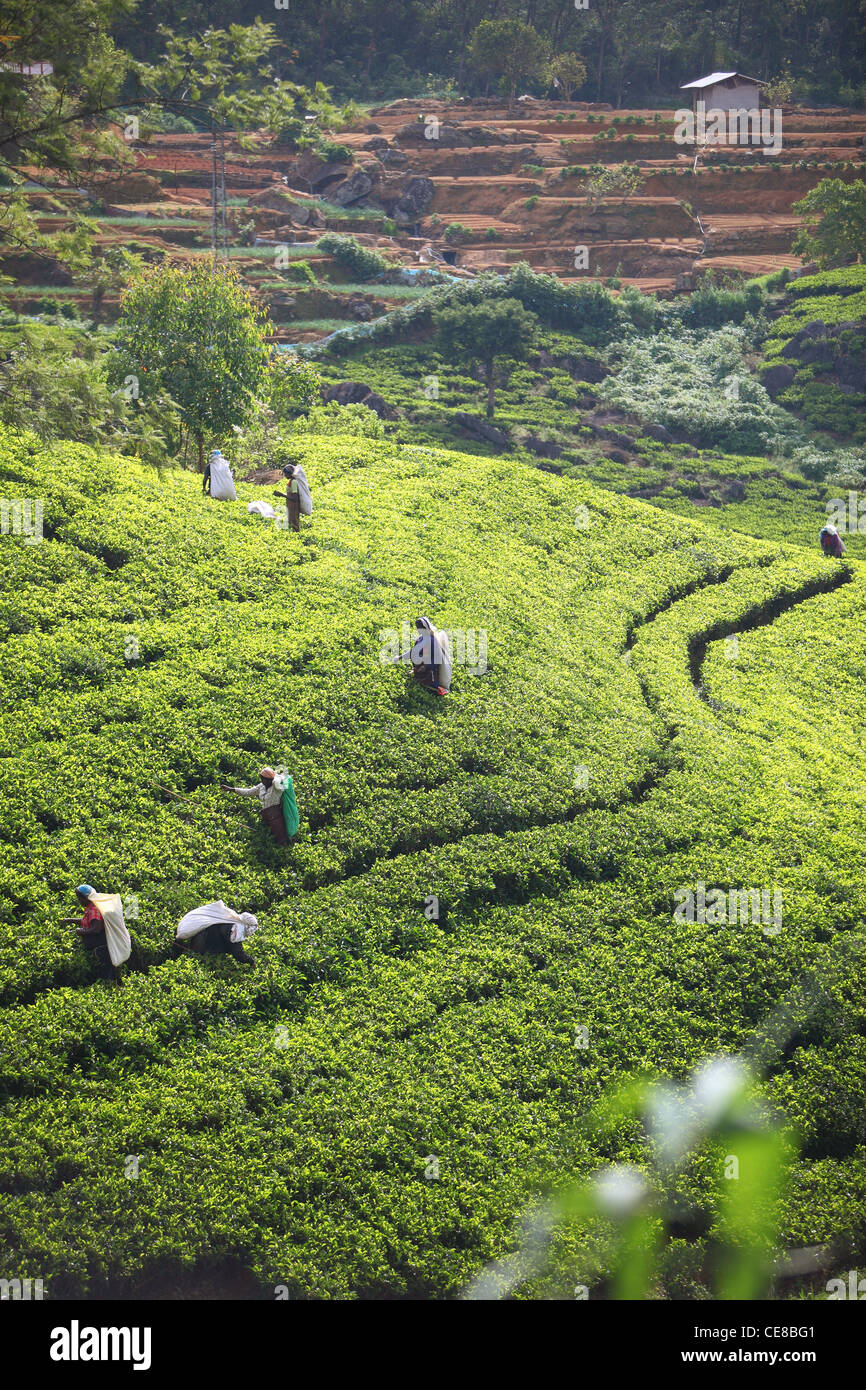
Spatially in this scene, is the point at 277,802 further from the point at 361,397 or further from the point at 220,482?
the point at 361,397

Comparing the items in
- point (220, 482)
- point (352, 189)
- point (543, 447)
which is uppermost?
point (352, 189)

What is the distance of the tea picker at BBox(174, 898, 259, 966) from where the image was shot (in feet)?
38.1

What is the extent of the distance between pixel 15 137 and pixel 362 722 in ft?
28.9

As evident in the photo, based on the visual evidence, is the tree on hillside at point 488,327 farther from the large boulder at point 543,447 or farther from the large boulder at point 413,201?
the large boulder at point 413,201

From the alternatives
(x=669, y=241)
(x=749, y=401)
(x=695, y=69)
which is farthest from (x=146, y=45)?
(x=749, y=401)

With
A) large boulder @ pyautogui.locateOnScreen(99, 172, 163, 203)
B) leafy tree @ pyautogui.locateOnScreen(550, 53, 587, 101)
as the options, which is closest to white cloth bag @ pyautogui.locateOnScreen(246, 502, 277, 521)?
large boulder @ pyautogui.locateOnScreen(99, 172, 163, 203)

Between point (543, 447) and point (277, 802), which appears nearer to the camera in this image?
point (277, 802)

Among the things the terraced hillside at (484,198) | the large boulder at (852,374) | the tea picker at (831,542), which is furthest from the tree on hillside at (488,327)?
the tea picker at (831,542)

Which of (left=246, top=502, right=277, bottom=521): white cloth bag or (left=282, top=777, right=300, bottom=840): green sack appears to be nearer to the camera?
(left=282, top=777, right=300, bottom=840): green sack

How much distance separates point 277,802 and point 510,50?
65.0 metres

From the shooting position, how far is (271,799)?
1307cm

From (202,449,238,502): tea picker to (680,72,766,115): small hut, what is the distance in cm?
5178

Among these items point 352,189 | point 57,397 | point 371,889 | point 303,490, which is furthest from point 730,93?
point 371,889

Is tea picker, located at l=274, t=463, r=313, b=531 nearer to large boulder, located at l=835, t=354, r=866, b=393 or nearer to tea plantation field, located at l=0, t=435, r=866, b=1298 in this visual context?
tea plantation field, located at l=0, t=435, r=866, b=1298
